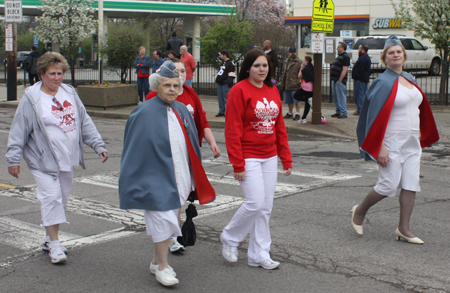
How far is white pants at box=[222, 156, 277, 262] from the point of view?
13.9ft

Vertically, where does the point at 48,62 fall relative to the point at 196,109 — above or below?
above

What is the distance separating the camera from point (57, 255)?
14.5 feet

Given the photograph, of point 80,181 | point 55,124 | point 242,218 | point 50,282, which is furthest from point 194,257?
point 80,181

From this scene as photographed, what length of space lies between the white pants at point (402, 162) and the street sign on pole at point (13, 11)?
16.4m

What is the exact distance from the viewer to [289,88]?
13.2 metres

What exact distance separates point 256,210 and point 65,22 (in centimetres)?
3640

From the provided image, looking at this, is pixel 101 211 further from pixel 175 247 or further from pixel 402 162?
pixel 402 162

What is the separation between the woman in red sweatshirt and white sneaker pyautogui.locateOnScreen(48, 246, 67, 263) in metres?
1.32

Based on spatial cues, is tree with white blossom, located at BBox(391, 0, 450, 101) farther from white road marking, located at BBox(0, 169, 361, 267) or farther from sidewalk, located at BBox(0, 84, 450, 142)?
white road marking, located at BBox(0, 169, 361, 267)

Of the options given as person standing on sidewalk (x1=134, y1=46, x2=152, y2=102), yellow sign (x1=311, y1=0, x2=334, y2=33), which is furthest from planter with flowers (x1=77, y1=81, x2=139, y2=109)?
yellow sign (x1=311, y1=0, x2=334, y2=33)

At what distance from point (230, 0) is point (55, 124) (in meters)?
50.6

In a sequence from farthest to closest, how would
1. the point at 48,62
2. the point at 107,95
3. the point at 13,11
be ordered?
the point at 13,11
the point at 107,95
the point at 48,62

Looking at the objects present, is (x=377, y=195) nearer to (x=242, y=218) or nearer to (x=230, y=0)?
(x=242, y=218)

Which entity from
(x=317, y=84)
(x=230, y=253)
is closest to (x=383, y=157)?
(x=230, y=253)
